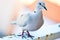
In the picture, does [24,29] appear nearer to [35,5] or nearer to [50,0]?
[35,5]

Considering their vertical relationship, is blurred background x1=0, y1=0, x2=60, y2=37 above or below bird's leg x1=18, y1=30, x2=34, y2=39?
above

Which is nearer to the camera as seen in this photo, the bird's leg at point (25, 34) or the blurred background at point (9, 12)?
the blurred background at point (9, 12)

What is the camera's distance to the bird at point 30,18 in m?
1.11

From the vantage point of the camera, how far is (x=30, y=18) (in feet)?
3.70

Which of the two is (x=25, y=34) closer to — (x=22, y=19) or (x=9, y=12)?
(x=22, y=19)

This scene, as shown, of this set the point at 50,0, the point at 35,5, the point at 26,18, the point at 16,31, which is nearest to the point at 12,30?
the point at 16,31

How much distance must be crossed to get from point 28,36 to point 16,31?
0.13 meters

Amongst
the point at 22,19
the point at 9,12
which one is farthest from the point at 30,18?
the point at 9,12

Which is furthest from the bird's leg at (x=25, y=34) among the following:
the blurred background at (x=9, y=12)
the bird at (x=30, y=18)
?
the blurred background at (x=9, y=12)

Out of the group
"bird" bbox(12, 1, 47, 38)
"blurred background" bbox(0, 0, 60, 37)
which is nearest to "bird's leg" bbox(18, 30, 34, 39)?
"bird" bbox(12, 1, 47, 38)

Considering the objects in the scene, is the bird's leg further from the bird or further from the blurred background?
the blurred background

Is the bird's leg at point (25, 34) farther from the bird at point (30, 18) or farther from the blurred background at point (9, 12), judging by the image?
the blurred background at point (9, 12)

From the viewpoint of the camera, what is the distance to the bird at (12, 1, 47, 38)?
3.65ft

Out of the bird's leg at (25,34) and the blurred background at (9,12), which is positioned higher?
the blurred background at (9,12)
